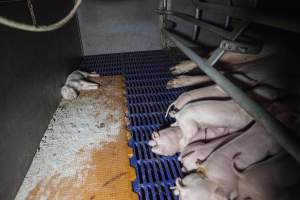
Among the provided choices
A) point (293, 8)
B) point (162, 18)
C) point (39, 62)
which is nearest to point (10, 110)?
point (39, 62)

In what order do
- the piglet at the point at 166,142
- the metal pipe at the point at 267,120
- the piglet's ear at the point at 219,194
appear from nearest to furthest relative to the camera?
the metal pipe at the point at 267,120 < the piglet's ear at the point at 219,194 < the piglet at the point at 166,142

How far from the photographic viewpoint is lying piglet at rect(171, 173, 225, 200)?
1323 millimetres

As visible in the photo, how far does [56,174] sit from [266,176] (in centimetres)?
122

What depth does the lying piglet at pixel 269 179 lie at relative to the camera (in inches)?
47.1

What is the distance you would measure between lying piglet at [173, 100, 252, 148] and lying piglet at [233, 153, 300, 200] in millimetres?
417

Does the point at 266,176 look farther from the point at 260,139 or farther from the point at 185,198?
the point at 185,198

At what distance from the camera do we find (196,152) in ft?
5.24

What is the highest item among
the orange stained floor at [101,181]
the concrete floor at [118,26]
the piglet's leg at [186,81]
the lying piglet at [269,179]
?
the concrete floor at [118,26]

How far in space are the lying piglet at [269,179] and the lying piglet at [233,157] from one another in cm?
6

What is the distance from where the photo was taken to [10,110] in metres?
1.54

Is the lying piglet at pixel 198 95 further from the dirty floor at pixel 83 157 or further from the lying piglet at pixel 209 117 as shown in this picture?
the dirty floor at pixel 83 157

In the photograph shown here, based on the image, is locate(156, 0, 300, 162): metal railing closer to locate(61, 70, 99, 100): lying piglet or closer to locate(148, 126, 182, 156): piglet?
locate(148, 126, 182, 156): piglet

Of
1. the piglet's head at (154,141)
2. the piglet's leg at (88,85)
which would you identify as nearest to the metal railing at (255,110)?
the piglet's head at (154,141)

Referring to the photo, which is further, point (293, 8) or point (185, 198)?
point (293, 8)
